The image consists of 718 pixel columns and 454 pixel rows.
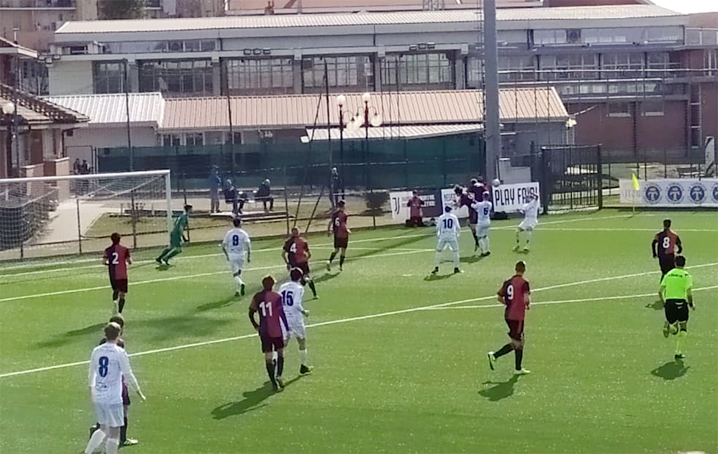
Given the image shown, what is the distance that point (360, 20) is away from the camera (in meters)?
77.7

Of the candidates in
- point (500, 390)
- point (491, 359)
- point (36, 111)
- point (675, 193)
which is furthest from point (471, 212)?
point (36, 111)

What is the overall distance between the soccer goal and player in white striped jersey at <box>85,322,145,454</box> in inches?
840

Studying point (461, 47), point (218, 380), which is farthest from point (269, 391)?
point (461, 47)

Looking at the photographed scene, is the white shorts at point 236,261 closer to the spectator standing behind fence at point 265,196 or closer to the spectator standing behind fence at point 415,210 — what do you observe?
the spectator standing behind fence at point 415,210

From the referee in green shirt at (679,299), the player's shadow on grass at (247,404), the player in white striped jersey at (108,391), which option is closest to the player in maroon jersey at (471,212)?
the referee in green shirt at (679,299)

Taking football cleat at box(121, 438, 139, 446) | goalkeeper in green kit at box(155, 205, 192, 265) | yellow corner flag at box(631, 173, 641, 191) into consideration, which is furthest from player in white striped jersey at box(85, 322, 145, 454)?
yellow corner flag at box(631, 173, 641, 191)

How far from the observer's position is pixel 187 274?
3256cm

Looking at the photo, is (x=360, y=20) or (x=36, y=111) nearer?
(x=36, y=111)

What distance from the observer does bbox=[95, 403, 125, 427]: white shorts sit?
14.1 meters

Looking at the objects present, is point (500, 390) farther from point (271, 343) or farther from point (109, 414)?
point (109, 414)

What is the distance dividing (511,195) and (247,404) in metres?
29.0

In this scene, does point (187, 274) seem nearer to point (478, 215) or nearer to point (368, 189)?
point (478, 215)

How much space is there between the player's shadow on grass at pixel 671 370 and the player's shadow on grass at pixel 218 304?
35.5 feet

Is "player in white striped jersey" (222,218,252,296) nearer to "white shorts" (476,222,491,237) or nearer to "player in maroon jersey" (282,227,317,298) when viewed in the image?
"player in maroon jersey" (282,227,317,298)
